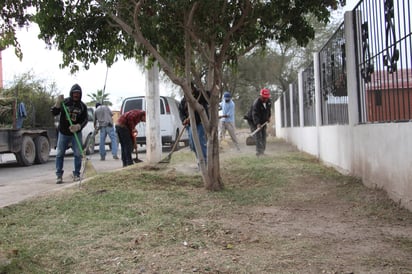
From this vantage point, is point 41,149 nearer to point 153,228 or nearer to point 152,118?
point 152,118

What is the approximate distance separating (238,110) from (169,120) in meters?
22.3

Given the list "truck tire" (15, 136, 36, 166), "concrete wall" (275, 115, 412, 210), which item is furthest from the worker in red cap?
"truck tire" (15, 136, 36, 166)

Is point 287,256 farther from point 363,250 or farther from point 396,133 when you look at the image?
point 396,133

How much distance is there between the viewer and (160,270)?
10.5ft

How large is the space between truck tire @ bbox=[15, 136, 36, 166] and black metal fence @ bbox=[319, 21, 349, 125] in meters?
7.25

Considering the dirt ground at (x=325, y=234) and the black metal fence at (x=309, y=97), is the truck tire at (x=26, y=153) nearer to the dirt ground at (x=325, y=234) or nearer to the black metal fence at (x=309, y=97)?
the black metal fence at (x=309, y=97)

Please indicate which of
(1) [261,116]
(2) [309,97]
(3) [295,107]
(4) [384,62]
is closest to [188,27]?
(4) [384,62]

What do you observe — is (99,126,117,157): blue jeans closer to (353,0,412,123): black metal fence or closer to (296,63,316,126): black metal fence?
(296,63,316,126): black metal fence

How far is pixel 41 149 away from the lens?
12.6 meters

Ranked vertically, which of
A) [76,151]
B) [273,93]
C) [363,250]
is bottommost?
[363,250]

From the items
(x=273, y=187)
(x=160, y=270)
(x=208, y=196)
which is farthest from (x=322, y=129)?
(x=160, y=270)

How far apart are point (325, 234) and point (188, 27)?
316cm

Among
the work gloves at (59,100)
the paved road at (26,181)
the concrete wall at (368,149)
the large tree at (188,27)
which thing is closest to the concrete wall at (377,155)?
the concrete wall at (368,149)

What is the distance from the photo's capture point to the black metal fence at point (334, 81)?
23.5 feet
